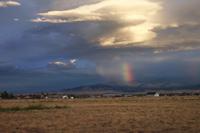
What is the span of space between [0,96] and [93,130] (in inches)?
6557

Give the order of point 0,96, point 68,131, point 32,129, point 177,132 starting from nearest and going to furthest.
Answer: point 177,132
point 68,131
point 32,129
point 0,96

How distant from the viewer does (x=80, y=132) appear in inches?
1314

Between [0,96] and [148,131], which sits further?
[0,96]

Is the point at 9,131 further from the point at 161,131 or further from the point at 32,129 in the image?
the point at 161,131

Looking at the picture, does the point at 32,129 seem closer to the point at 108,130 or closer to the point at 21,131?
the point at 21,131

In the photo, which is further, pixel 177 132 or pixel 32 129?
pixel 32 129

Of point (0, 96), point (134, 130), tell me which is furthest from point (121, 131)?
point (0, 96)

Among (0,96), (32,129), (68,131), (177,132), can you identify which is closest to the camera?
(177,132)

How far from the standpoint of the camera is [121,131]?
33.3m

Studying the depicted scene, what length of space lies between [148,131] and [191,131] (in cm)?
303

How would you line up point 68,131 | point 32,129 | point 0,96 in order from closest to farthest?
point 68,131
point 32,129
point 0,96

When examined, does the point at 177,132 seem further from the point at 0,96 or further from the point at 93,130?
the point at 0,96

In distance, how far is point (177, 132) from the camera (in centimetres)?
3197

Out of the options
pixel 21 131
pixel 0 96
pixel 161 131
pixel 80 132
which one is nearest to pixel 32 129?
pixel 21 131
